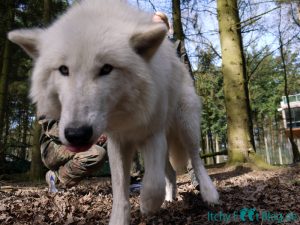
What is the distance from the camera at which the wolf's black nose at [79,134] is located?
1.91 meters

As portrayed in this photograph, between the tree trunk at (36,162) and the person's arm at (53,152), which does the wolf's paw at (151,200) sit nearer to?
the person's arm at (53,152)

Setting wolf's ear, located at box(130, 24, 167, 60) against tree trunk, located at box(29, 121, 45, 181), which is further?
tree trunk, located at box(29, 121, 45, 181)

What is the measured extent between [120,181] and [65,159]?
216 centimetres

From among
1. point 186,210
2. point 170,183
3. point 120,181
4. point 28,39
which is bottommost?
point 186,210

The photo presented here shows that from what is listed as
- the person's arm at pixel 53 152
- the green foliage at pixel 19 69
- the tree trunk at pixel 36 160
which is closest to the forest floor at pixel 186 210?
the person's arm at pixel 53 152

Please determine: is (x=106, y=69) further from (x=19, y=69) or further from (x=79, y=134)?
(x=19, y=69)

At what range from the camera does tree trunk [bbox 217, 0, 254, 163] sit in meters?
7.59

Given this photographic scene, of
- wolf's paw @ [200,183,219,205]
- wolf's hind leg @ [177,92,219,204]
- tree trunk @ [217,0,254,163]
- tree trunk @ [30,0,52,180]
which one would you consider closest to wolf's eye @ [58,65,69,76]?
wolf's hind leg @ [177,92,219,204]

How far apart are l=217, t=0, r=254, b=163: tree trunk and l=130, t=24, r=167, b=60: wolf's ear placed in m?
5.53

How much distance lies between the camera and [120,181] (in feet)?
9.33

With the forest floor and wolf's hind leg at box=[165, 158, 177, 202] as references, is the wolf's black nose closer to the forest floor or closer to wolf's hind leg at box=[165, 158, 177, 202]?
the forest floor

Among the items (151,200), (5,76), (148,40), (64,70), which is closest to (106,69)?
(64,70)

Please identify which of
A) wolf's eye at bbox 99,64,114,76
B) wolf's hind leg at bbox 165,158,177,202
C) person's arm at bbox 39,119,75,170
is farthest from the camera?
person's arm at bbox 39,119,75,170

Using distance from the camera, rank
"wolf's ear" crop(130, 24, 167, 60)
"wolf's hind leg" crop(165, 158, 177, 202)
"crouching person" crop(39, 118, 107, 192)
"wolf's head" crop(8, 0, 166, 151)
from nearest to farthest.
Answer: "wolf's head" crop(8, 0, 166, 151) → "wolf's ear" crop(130, 24, 167, 60) → "wolf's hind leg" crop(165, 158, 177, 202) → "crouching person" crop(39, 118, 107, 192)
